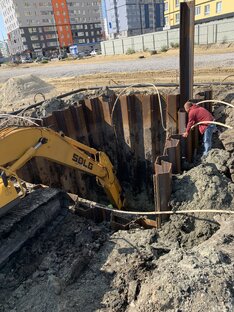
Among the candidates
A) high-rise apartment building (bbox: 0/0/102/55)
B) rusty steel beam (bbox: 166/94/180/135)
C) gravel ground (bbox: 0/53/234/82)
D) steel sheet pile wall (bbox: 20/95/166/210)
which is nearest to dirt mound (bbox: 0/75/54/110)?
gravel ground (bbox: 0/53/234/82)

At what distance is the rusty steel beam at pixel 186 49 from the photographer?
7487 mm

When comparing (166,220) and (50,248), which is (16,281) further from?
(166,220)

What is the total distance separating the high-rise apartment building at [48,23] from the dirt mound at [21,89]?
73.1 meters

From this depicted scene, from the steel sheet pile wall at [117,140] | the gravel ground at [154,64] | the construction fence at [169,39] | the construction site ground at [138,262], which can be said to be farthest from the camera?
the construction fence at [169,39]

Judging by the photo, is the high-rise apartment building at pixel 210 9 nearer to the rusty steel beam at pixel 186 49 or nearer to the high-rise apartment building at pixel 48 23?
the rusty steel beam at pixel 186 49

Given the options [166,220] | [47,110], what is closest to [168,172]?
[166,220]

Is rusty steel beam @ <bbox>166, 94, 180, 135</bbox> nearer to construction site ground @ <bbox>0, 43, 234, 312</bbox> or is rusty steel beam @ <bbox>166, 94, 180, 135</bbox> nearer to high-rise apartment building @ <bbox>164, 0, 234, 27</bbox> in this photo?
construction site ground @ <bbox>0, 43, 234, 312</bbox>

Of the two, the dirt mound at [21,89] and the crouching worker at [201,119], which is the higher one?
the crouching worker at [201,119]

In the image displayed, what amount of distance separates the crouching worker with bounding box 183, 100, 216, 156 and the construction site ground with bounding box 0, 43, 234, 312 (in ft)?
3.16

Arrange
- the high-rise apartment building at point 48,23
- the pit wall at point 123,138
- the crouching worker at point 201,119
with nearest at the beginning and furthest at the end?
the crouching worker at point 201,119, the pit wall at point 123,138, the high-rise apartment building at point 48,23

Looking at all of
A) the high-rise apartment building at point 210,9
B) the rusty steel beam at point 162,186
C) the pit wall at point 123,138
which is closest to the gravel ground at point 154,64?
the pit wall at point 123,138

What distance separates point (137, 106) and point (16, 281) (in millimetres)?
6253

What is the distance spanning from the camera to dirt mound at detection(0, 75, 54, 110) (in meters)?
16.5

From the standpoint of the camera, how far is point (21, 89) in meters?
17.2
